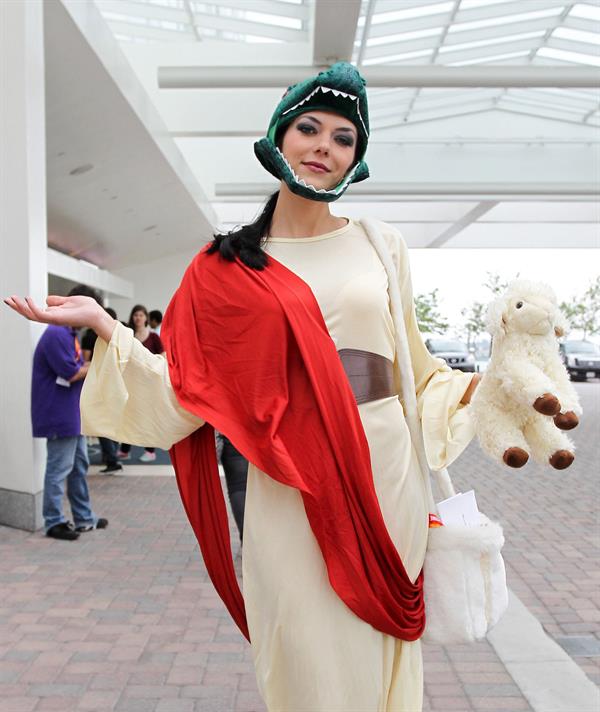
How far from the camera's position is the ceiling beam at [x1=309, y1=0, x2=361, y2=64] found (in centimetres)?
816

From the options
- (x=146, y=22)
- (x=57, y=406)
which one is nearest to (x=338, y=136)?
(x=57, y=406)

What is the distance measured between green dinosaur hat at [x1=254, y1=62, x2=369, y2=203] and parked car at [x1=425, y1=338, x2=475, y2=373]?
956 inches

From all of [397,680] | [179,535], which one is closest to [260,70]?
[179,535]

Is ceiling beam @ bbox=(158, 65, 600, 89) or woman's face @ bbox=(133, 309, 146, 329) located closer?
woman's face @ bbox=(133, 309, 146, 329)

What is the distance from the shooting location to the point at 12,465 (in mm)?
6309

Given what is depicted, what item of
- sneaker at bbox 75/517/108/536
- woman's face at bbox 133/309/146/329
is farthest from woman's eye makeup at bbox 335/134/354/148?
woman's face at bbox 133/309/146/329

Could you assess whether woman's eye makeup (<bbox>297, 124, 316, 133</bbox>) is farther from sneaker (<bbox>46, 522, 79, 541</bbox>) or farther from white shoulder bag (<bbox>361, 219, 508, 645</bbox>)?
sneaker (<bbox>46, 522, 79, 541</bbox>)

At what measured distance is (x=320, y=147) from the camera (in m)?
1.93

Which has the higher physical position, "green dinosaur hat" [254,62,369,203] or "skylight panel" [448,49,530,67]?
"skylight panel" [448,49,530,67]

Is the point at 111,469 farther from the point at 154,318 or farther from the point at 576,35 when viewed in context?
the point at 576,35

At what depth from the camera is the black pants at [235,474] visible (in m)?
3.64

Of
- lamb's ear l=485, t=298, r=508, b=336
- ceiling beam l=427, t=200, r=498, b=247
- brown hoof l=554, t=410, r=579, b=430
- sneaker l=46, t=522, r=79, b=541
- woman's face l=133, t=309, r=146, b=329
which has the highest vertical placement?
ceiling beam l=427, t=200, r=498, b=247

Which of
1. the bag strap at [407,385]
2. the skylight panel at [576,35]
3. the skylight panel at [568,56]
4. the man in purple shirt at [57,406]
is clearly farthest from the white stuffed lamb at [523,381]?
the skylight panel at [568,56]

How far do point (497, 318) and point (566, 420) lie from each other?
10.8 inches
